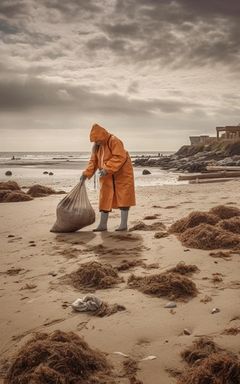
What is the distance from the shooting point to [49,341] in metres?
2.55

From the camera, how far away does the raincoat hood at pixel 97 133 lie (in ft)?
22.6

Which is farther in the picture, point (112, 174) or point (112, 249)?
point (112, 174)

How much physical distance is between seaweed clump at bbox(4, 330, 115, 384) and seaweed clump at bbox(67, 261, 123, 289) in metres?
1.42

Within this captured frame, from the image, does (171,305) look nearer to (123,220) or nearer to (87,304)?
(87,304)

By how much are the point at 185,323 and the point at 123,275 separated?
55.0 inches

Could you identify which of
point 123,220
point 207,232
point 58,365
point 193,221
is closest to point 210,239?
point 207,232

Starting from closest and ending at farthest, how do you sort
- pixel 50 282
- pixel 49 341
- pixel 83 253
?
pixel 49 341
pixel 50 282
pixel 83 253

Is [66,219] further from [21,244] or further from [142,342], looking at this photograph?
[142,342]

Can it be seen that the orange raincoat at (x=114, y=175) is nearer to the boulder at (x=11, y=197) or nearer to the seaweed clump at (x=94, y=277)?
the seaweed clump at (x=94, y=277)

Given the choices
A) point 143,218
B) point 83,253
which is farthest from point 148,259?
point 143,218

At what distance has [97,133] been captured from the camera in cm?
690

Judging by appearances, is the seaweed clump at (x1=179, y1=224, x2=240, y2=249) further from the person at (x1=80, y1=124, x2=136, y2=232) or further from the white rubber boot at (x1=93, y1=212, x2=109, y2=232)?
the white rubber boot at (x1=93, y1=212, x2=109, y2=232)

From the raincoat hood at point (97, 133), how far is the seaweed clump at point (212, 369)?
16.4 ft

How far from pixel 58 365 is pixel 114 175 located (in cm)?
494
